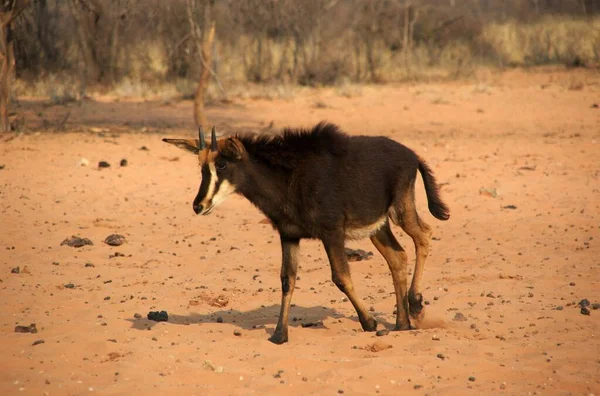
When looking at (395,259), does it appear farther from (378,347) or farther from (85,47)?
(85,47)

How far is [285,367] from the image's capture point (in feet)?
22.5

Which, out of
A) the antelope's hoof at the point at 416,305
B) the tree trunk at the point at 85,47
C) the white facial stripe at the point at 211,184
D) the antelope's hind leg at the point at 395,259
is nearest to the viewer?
the white facial stripe at the point at 211,184

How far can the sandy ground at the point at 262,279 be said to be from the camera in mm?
6715

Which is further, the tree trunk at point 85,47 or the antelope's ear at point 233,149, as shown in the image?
the tree trunk at point 85,47

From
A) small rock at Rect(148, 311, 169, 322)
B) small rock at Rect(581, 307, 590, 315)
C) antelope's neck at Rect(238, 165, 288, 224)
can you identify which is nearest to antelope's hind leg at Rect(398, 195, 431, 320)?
antelope's neck at Rect(238, 165, 288, 224)

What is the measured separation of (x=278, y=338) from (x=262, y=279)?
2.43 metres

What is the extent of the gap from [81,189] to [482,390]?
8.83 metres

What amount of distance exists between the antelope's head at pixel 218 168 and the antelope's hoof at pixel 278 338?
1.16 metres

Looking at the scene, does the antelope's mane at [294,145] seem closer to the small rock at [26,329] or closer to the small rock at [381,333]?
the small rock at [381,333]

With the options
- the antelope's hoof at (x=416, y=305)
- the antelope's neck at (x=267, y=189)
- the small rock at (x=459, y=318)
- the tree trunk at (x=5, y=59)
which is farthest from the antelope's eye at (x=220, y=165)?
the tree trunk at (x=5, y=59)

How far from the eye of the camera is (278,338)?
7695mm

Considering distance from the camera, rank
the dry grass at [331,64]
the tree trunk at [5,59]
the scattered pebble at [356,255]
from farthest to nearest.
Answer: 1. the dry grass at [331,64]
2. the tree trunk at [5,59]
3. the scattered pebble at [356,255]

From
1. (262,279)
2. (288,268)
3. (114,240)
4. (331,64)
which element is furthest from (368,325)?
(331,64)

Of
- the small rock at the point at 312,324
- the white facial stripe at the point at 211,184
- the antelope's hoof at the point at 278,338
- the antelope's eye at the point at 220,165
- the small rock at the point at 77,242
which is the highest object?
the antelope's eye at the point at 220,165
